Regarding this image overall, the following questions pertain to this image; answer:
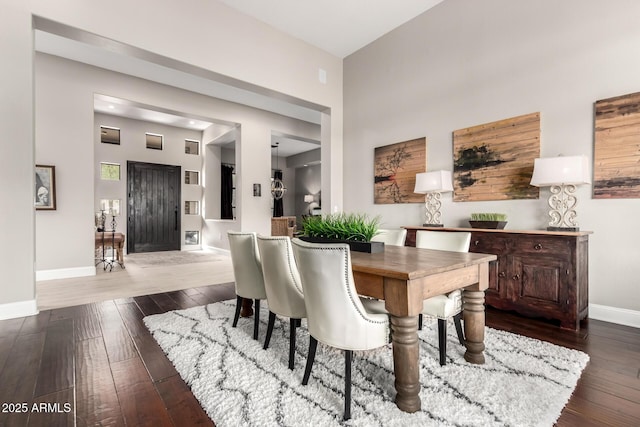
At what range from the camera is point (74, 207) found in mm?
5164

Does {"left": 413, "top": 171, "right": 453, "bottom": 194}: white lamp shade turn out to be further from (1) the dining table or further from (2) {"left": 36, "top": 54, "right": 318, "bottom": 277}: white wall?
(2) {"left": 36, "top": 54, "right": 318, "bottom": 277}: white wall

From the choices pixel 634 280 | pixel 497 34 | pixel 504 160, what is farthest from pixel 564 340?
pixel 497 34

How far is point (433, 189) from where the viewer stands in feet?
12.2

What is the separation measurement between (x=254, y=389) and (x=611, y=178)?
3.35 meters

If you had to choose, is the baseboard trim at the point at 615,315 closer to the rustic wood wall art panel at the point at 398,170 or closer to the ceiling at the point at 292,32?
the rustic wood wall art panel at the point at 398,170

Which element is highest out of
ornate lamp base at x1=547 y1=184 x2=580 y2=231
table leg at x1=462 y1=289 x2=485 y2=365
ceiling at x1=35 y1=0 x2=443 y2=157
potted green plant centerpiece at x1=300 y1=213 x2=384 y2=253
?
ceiling at x1=35 y1=0 x2=443 y2=157

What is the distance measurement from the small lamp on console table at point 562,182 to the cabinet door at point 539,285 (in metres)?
0.39

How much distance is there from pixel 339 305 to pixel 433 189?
267 centimetres

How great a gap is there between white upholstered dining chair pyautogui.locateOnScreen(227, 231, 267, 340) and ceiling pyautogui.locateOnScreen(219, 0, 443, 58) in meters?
3.27

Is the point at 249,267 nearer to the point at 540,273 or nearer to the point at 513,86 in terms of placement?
the point at 540,273

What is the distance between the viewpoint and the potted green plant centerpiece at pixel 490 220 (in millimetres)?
3178

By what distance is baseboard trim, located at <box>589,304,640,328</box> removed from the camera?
265cm

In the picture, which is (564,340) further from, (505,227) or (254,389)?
(254,389)

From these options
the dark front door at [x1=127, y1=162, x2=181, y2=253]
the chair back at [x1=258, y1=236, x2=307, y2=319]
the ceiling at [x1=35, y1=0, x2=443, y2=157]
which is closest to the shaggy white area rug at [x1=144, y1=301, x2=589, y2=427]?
the chair back at [x1=258, y1=236, x2=307, y2=319]
